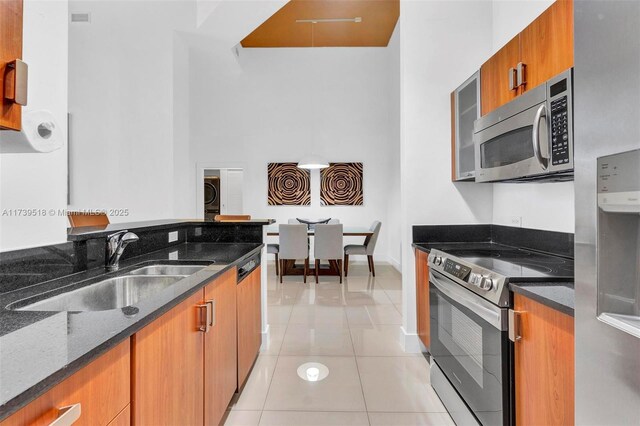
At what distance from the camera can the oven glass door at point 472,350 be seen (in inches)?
53.1

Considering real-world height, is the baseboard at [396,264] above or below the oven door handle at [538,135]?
below

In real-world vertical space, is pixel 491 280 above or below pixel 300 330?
above

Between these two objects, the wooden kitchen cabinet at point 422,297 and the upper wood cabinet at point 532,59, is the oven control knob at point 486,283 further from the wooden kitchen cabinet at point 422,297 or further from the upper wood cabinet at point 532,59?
the upper wood cabinet at point 532,59

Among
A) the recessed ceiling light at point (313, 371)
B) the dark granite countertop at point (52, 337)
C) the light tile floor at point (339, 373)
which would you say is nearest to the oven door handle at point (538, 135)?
the light tile floor at point (339, 373)

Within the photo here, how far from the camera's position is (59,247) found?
1.33 metres

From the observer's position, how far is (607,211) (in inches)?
27.6

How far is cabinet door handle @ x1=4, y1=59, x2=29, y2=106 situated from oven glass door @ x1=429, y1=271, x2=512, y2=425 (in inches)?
67.5

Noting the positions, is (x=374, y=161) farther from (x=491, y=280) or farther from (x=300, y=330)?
(x=491, y=280)

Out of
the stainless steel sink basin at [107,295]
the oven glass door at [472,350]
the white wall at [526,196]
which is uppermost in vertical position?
the white wall at [526,196]

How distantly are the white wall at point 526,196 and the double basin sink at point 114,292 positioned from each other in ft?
6.91

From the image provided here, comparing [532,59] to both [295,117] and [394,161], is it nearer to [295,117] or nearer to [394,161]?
[394,161]

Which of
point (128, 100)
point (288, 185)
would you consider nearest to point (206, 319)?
point (128, 100)

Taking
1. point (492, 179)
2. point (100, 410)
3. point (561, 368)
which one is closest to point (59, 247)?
point (100, 410)

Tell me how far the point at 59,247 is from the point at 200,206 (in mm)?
5606
